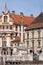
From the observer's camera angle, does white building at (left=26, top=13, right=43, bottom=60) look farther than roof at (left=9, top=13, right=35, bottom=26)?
No

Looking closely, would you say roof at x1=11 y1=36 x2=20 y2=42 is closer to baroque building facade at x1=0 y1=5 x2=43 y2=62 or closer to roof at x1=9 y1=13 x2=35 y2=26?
baroque building facade at x1=0 y1=5 x2=43 y2=62

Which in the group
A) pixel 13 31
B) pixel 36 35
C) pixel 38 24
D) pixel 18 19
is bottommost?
pixel 36 35

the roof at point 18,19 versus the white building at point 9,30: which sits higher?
the roof at point 18,19

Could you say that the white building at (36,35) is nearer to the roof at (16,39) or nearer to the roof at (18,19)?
the roof at (16,39)

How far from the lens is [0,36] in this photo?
57406 millimetres

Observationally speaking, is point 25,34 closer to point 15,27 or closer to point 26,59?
point 15,27

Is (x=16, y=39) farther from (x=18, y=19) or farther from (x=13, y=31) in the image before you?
(x=18, y=19)

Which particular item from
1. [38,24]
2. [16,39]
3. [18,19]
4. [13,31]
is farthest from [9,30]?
[38,24]

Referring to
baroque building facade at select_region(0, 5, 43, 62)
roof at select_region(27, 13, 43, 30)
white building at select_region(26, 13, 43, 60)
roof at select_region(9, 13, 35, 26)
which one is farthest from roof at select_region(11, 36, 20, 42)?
roof at select_region(27, 13, 43, 30)

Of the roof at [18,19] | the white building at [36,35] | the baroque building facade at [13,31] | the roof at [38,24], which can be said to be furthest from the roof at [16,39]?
the roof at [38,24]

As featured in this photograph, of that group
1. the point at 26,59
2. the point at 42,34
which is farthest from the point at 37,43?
the point at 26,59

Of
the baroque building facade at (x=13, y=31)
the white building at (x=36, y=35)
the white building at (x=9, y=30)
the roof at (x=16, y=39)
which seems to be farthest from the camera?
the white building at (x=9, y=30)

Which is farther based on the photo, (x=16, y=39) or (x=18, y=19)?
(x=18, y=19)

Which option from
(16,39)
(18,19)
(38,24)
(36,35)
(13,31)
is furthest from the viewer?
(18,19)
